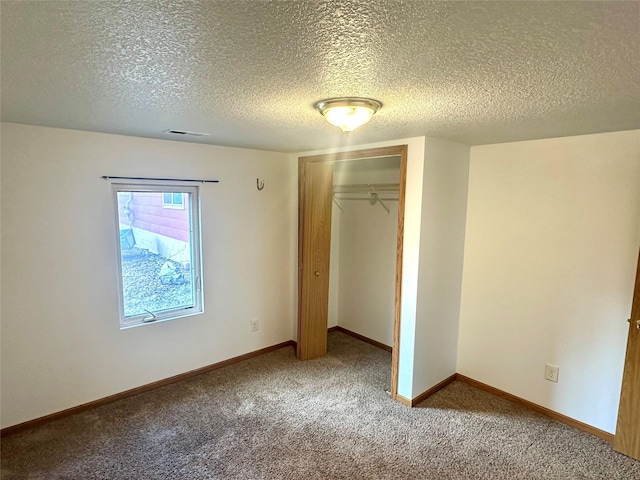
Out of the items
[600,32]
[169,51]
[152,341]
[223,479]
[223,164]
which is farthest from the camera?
[223,164]

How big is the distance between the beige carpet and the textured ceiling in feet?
6.87

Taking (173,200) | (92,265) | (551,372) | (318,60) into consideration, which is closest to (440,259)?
(551,372)

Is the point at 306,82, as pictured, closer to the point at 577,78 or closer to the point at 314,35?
the point at 314,35

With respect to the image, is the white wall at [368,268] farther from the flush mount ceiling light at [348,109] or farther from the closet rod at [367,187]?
the flush mount ceiling light at [348,109]

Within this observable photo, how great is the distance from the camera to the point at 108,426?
104 inches

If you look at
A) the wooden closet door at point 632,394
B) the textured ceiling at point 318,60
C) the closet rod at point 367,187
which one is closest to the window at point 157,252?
the textured ceiling at point 318,60

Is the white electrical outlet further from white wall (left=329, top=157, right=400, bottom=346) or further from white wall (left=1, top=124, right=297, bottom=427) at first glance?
white wall (left=1, top=124, right=297, bottom=427)

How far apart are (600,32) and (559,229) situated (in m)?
2.06

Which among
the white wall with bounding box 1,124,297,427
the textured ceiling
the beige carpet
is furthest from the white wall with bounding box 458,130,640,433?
the white wall with bounding box 1,124,297,427

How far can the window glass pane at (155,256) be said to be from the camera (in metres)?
2.98

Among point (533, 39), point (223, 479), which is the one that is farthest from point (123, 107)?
point (223, 479)

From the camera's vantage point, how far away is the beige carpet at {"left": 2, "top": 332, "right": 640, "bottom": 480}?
225cm

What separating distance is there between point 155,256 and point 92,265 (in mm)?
500

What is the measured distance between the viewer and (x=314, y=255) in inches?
147
